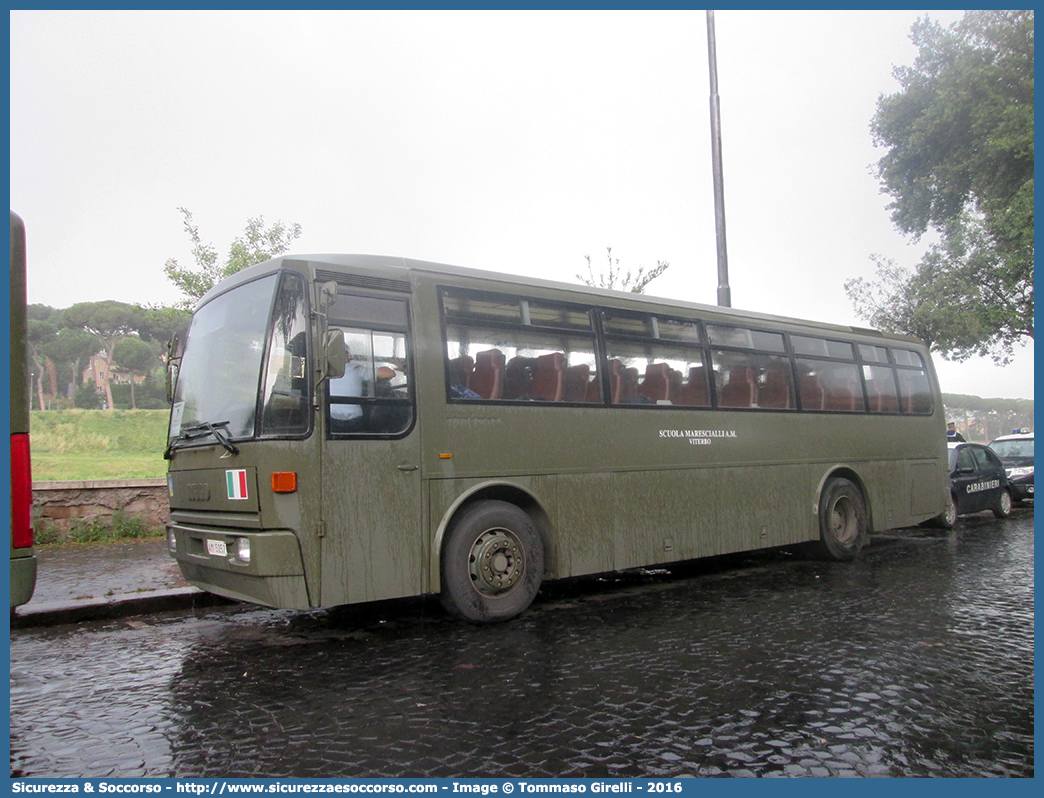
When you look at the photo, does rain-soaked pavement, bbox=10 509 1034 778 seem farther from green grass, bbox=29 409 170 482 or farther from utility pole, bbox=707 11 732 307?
green grass, bbox=29 409 170 482

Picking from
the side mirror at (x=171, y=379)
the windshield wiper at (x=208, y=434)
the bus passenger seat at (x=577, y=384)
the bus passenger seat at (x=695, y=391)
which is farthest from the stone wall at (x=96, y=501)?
the bus passenger seat at (x=695, y=391)

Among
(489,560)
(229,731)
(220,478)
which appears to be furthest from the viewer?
(489,560)

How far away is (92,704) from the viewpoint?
15.1 feet

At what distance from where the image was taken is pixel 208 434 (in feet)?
20.4

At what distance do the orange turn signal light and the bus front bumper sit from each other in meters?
0.30

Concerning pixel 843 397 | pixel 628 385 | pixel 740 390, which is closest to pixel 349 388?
pixel 628 385

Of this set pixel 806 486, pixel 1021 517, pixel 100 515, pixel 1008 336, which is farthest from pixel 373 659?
pixel 1008 336

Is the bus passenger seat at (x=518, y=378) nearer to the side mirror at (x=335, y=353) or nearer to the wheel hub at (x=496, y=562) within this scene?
the wheel hub at (x=496, y=562)

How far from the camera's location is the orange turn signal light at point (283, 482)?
18.6ft

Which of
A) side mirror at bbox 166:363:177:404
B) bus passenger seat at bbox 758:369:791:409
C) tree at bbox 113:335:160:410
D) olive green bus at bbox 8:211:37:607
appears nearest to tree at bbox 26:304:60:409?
tree at bbox 113:335:160:410

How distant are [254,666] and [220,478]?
1.48 metres

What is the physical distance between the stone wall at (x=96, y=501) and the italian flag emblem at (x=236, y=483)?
5966 millimetres

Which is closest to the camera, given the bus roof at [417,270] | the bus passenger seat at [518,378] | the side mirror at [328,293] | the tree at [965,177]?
the side mirror at [328,293]

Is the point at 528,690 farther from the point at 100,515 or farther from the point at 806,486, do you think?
the point at 100,515
